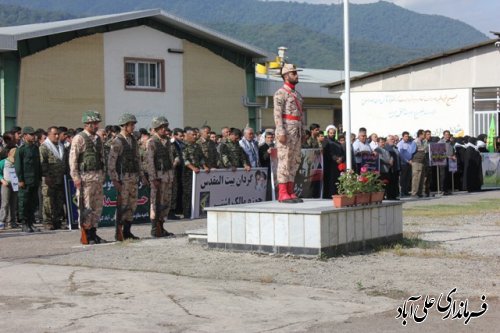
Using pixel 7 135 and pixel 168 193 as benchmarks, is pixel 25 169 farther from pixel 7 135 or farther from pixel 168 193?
pixel 168 193

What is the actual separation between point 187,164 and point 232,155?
4.76 ft

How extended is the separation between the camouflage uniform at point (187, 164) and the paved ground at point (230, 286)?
493 cm

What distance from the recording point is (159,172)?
15172 millimetres

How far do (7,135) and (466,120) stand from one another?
78.4 feet

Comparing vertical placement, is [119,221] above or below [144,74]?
below

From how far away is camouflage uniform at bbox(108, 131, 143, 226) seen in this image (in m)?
14.4

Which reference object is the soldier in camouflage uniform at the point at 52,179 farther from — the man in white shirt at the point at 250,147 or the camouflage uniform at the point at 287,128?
the camouflage uniform at the point at 287,128

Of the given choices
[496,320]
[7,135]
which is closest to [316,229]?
[496,320]

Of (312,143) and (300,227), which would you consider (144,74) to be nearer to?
(312,143)

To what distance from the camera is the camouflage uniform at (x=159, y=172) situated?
49.7 ft

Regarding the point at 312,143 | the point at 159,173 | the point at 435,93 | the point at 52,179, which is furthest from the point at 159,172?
the point at 435,93

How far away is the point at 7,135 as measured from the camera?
740 inches

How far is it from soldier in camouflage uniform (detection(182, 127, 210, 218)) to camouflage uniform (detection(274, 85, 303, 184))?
596 cm

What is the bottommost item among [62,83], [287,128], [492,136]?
[287,128]
